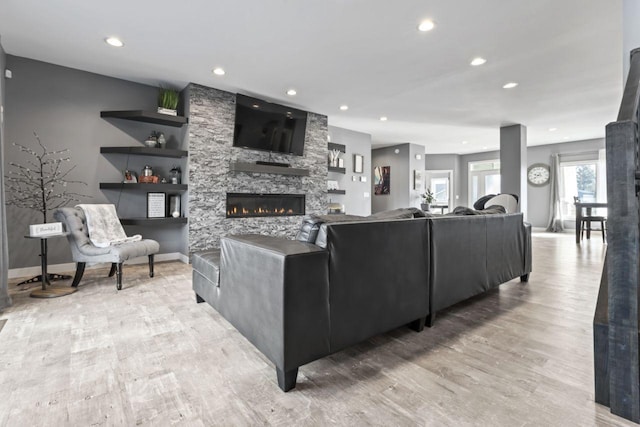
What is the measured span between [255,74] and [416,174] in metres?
6.34

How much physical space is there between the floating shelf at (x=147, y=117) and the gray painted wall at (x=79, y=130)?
14 cm

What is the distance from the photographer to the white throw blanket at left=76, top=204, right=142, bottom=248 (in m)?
3.22

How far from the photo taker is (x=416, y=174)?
9.08 metres

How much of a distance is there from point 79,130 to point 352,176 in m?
5.26

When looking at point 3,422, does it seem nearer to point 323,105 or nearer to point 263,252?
point 263,252

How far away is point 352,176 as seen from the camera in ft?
24.3

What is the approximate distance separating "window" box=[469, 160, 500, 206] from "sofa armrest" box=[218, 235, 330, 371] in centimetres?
1037

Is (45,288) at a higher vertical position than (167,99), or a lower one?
lower

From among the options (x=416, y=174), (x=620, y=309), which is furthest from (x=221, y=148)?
(x=416, y=174)

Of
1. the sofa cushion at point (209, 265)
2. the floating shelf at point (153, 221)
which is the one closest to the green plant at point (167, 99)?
the floating shelf at point (153, 221)

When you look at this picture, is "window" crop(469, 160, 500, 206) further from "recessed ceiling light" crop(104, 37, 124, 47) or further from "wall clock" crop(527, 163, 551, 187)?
"recessed ceiling light" crop(104, 37, 124, 47)

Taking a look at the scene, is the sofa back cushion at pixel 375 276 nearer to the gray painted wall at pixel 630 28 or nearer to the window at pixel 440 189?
the gray painted wall at pixel 630 28

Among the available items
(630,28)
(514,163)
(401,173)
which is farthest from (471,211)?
(401,173)

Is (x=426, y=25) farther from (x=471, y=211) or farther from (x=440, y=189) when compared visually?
(x=440, y=189)
